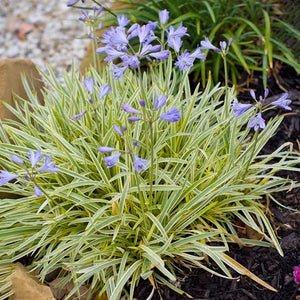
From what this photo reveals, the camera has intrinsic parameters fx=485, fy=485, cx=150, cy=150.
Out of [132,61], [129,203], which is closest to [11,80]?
[129,203]

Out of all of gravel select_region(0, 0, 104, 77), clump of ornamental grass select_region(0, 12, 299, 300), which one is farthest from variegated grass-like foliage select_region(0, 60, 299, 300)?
gravel select_region(0, 0, 104, 77)

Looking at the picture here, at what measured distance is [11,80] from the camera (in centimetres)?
287

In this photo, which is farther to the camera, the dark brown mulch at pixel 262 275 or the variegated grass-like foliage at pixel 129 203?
the dark brown mulch at pixel 262 275

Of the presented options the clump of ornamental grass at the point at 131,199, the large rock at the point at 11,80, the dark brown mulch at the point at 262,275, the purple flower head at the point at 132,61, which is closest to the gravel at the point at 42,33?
the large rock at the point at 11,80

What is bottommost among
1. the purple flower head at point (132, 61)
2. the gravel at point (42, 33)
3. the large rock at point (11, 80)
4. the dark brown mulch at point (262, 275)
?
the dark brown mulch at point (262, 275)

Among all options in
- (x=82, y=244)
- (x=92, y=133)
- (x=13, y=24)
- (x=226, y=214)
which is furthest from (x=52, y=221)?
(x=13, y=24)

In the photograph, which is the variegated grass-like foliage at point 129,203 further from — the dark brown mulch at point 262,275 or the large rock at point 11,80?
the large rock at point 11,80

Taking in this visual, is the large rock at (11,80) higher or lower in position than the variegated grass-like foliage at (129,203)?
higher

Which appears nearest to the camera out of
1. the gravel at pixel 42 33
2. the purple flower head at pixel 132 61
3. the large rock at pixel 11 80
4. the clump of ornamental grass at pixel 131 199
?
the purple flower head at pixel 132 61

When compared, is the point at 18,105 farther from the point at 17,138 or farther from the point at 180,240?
the point at 180,240

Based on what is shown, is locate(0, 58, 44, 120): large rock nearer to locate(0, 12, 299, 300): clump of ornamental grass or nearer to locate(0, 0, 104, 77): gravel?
locate(0, 12, 299, 300): clump of ornamental grass

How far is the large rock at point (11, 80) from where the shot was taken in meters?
2.83

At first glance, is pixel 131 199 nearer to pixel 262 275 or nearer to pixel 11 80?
pixel 262 275

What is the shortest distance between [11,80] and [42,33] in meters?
1.85
